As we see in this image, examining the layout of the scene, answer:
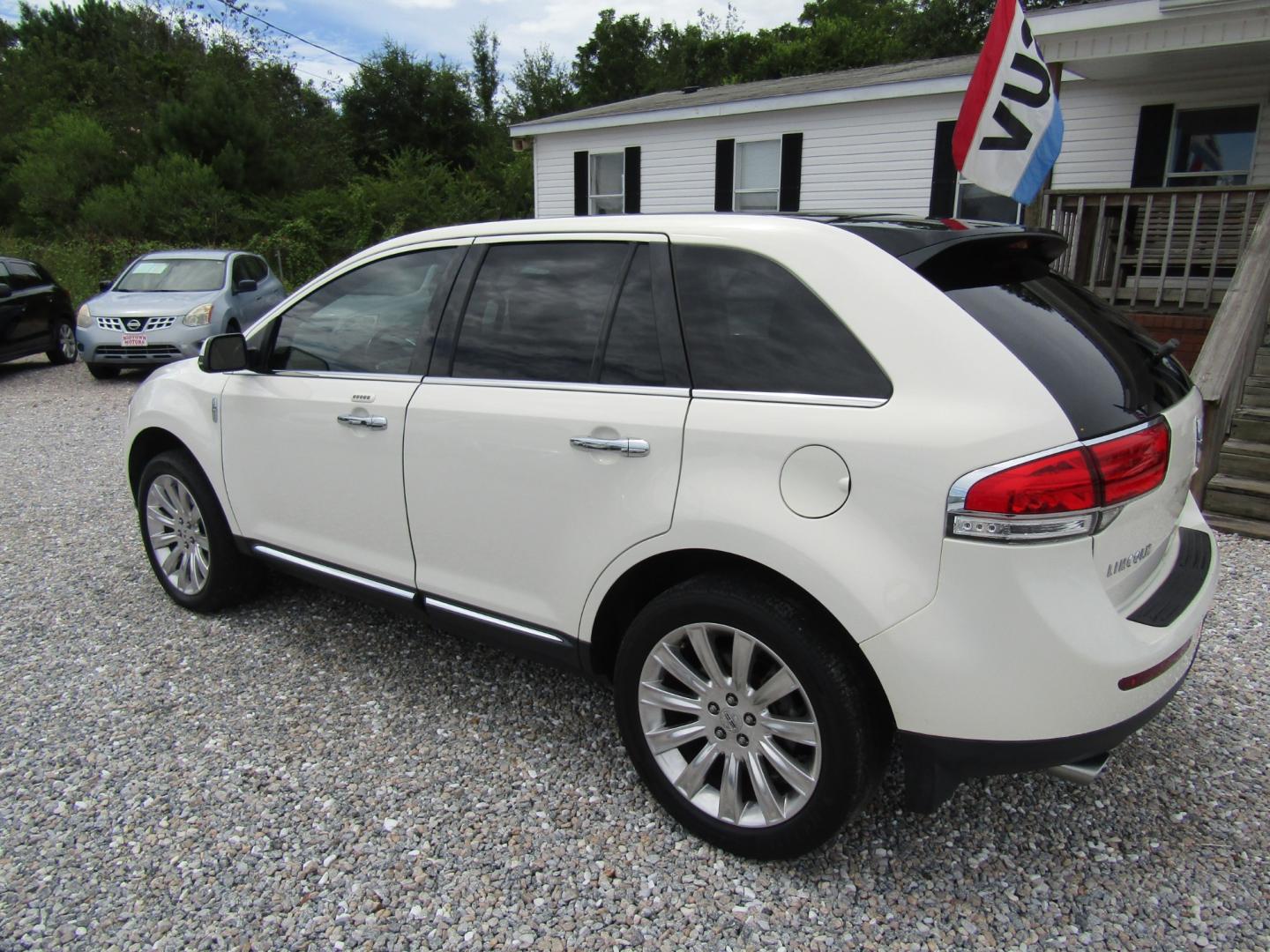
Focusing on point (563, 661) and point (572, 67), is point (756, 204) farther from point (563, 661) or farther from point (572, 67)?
point (572, 67)

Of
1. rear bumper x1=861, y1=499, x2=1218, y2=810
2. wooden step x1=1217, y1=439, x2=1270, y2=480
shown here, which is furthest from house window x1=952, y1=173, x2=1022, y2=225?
rear bumper x1=861, y1=499, x2=1218, y2=810

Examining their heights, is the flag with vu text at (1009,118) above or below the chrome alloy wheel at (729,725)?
above

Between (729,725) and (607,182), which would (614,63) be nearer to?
(607,182)

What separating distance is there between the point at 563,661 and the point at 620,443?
0.76m

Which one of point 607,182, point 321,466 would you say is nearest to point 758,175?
point 607,182

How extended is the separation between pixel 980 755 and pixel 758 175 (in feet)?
48.9

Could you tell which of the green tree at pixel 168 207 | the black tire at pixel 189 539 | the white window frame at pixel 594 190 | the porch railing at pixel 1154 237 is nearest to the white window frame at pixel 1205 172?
the porch railing at pixel 1154 237

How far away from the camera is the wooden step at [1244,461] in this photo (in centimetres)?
544

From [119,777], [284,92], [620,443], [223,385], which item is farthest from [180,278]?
[284,92]

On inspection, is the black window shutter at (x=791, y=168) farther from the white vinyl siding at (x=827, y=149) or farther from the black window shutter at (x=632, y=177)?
the black window shutter at (x=632, y=177)

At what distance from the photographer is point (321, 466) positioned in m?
3.33

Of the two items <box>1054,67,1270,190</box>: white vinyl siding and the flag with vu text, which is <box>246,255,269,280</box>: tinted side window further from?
<box>1054,67,1270,190</box>: white vinyl siding

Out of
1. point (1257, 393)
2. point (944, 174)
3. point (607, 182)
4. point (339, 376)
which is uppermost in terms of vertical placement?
point (607, 182)

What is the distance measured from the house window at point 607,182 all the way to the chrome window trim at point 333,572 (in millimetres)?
14985
